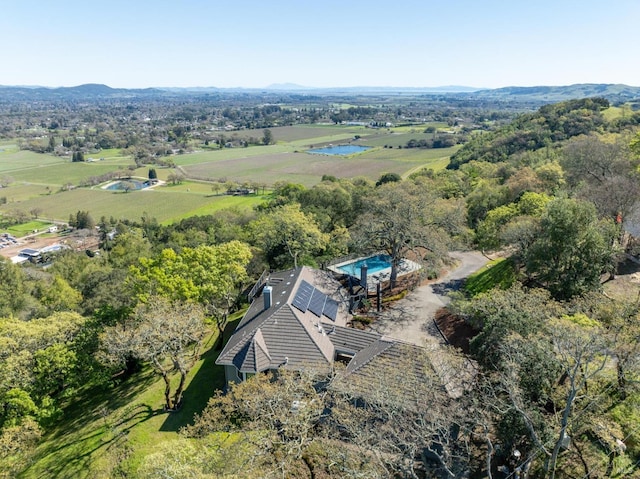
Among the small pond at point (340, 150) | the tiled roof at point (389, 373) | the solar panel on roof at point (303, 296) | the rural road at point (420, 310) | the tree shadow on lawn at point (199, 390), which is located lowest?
the tree shadow on lawn at point (199, 390)

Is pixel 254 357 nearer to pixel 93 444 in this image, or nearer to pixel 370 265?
pixel 93 444

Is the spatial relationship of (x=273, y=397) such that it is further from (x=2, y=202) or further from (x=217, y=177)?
(x=2, y=202)

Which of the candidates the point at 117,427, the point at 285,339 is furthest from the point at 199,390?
the point at 285,339

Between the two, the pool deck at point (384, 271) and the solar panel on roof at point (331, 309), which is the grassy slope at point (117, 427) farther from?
the pool deck at point (384, 271)

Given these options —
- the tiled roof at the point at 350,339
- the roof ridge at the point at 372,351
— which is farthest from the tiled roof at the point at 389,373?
the tiled roof at the point at 350,339

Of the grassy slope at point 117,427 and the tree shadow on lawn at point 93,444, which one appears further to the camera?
the tree shadow on lawn at point 93,444

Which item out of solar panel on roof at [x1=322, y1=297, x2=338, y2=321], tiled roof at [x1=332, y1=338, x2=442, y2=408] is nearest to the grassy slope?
solar panel on roof at [x1=322, y1=297, x2=338, y2=321]

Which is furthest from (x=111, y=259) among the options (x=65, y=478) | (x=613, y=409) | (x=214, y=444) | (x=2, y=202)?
(x=2, y=202)
